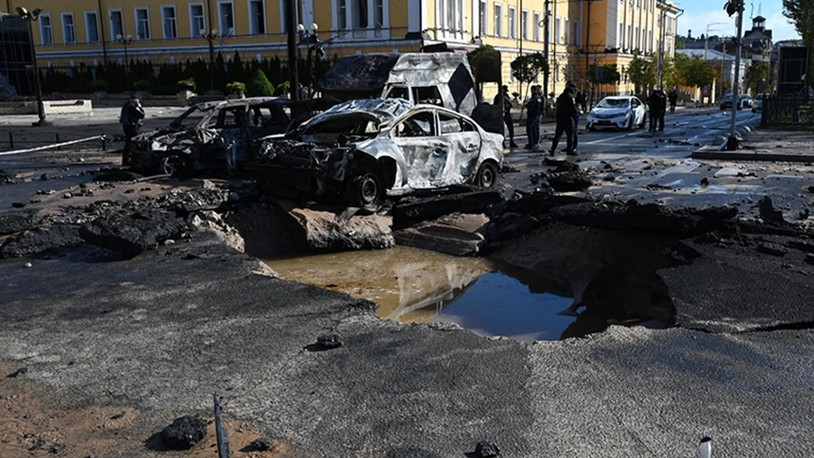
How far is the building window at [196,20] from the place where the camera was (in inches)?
2120

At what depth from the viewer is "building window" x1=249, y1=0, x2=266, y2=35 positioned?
51.5 metres

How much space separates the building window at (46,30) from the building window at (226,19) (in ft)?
58.7

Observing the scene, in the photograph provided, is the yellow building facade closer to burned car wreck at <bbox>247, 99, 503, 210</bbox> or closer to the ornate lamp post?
the ornate lamp post

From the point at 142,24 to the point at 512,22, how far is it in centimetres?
2843

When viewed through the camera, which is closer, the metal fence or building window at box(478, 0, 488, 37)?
the metal fence

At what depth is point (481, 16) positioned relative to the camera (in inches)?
2008

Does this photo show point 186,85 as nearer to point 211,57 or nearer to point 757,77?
point 211,57

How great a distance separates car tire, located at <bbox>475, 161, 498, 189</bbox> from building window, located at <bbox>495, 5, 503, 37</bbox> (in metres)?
42.3

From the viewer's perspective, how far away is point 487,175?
13.7m

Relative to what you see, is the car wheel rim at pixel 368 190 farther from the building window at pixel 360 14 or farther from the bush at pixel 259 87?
the building window at pixel 360 14

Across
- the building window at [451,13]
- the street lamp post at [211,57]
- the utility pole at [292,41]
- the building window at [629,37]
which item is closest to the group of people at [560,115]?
the utility pole at [292,41]

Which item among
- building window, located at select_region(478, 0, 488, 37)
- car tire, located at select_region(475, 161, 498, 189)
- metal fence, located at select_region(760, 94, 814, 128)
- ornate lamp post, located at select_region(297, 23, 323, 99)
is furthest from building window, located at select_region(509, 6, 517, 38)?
car tire, located at select_region(475, 161, 498, 189)

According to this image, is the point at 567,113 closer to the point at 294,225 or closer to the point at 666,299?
the point at 294,225

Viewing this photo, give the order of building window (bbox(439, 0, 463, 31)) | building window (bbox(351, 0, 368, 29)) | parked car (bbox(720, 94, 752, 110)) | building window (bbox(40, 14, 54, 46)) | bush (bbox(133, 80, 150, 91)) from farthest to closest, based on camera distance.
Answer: parked car (bbox(720, 94, 752, 110)) < building window (bbox(40, 14, 54, 46)) < bush (bbox(133, 80, 150, 91)) < building window (bbox(351, 0, 368, 29)) < building window (bbox(439, 0, 463, 31))
